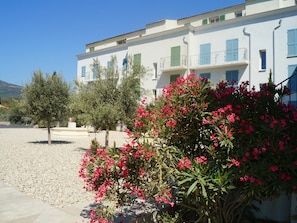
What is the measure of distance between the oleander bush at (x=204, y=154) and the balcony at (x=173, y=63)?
25960 millimetres

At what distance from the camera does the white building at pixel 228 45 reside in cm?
2367

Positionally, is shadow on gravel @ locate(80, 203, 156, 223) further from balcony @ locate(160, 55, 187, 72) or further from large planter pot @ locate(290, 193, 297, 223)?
balcony @ locate(160, 55, 187, 72)

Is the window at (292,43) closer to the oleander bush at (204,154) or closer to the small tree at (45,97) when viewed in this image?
the small tree at (45,97)

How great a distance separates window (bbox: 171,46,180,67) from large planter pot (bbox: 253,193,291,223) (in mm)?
25884

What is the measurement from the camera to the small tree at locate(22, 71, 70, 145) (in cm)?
1532

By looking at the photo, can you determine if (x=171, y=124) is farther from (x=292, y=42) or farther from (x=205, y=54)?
(x=205, y=54)

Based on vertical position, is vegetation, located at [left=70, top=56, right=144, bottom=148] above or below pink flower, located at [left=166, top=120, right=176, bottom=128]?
above

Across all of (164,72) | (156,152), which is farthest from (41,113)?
(164,72)

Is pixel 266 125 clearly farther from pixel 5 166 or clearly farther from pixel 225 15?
pixel 225 15

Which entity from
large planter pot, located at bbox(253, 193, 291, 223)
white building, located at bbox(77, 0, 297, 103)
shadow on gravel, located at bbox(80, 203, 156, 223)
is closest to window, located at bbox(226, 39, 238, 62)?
white building, located at bbox(77, 0, 297, 103)

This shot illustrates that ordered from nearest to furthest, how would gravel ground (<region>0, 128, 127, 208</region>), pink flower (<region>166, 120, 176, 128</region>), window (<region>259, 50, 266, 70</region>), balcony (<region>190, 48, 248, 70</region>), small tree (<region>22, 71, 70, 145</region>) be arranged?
1. pink flower (<region>166, 120, 176, 128</region>)
2. gravel ground (<region>0, 128, 127, 208</region>)
3. small tree (<region>22, 71, 70, 145</region>)
4. window (<region>259, 50, 266, 70</region>)
5. balcony (<region>190, 48, 248, 70</region>)

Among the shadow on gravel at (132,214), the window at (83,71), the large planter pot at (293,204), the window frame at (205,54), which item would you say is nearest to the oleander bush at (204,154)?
the shadow on gravel at (132,214)

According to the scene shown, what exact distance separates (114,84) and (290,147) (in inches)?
457

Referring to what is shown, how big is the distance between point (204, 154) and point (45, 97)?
13.6 m
